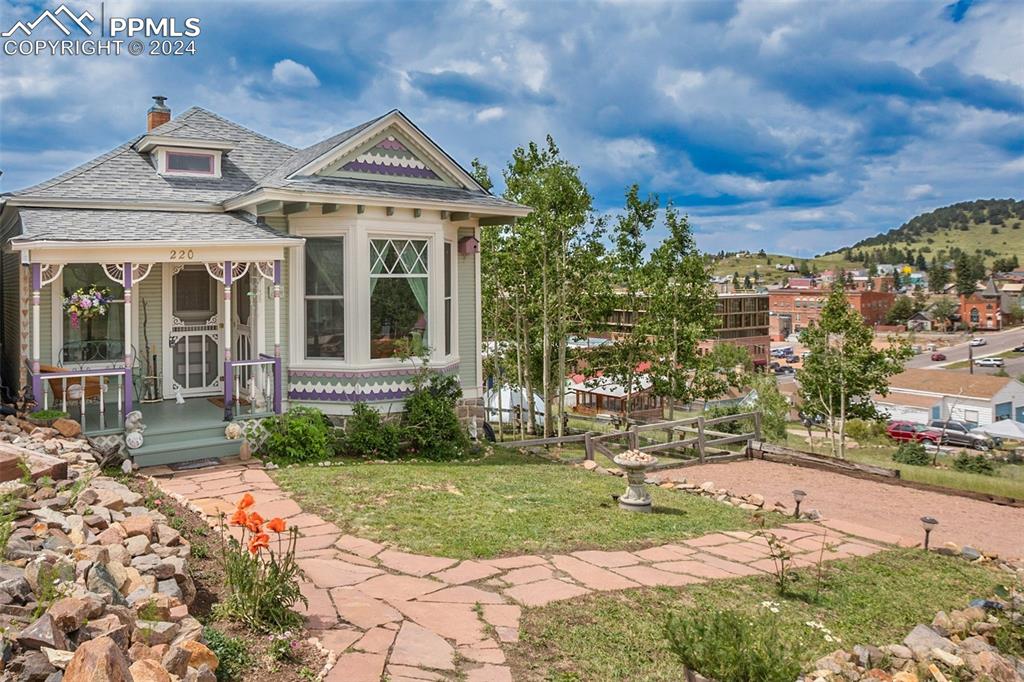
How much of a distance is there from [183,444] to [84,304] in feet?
8.51

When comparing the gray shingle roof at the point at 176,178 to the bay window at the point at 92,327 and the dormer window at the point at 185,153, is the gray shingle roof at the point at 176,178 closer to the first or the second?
the dormer window at the point at 185,153

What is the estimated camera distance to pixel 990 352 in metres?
85.9

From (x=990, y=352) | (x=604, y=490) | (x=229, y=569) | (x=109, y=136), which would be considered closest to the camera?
(x=229, y=569)

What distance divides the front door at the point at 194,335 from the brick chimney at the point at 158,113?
12.9 ft

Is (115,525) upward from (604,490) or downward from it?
upward

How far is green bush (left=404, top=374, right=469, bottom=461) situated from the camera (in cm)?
1031

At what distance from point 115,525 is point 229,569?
3.59 feet

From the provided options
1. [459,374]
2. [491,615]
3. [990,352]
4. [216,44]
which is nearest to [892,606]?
[491,615]

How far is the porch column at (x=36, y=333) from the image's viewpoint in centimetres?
850

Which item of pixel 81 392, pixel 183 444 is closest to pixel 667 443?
pixel 183 444

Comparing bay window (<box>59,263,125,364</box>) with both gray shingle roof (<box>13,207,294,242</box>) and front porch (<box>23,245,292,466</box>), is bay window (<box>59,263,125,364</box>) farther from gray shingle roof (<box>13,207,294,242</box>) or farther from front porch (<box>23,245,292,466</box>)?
gray shingle roof (<box>13,207,294,242</box>)

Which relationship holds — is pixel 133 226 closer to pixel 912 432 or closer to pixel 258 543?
pixel 258 543

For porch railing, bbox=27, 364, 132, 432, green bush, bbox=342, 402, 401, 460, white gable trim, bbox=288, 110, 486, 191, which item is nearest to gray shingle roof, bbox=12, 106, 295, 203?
white gable trim, bbox=288, 110, 486, 191

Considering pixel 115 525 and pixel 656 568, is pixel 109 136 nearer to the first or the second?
pixel 115 525
